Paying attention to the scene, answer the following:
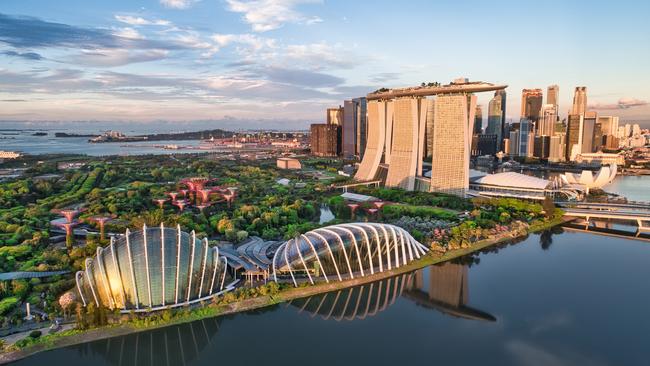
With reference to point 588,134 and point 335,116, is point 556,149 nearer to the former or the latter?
point 588,134

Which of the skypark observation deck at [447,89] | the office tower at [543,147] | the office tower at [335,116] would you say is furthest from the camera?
the office tower at [335,116]

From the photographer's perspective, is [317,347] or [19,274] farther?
[19,274]

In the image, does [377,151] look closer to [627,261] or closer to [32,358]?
[627,261]

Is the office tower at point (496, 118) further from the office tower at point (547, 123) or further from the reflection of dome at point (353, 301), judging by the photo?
the reflection of dome at point (353, 301)

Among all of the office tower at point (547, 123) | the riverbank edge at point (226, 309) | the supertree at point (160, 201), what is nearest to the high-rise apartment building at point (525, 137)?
the office tower at point (547, 123)

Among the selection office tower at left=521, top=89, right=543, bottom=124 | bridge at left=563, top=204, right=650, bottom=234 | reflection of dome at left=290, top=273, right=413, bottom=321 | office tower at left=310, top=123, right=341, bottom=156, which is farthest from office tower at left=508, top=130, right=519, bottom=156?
reflection of dome at left=290, top=273, right=413, bottom=321

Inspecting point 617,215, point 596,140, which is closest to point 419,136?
point 617,215

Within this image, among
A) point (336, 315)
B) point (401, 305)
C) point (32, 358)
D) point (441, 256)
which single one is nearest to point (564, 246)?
point (441, 256)
